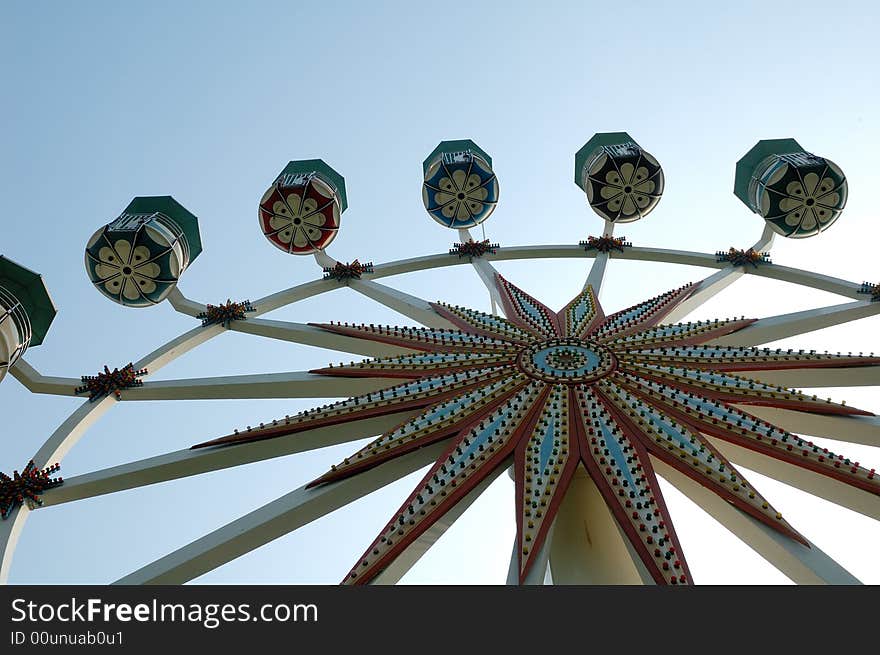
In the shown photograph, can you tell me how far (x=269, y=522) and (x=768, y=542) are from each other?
161 inches

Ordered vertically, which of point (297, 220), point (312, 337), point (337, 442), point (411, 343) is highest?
point (297, 220)

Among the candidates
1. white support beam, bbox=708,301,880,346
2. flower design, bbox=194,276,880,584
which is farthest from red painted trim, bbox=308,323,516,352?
white support beam, bbox=708,301,880,346

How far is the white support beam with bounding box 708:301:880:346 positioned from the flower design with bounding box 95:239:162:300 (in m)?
8.26

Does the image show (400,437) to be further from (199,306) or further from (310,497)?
(199,306)

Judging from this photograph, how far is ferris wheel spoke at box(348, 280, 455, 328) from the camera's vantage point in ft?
36.3

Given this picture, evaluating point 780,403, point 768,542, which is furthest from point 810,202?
point 768,542

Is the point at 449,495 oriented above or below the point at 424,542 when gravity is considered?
above

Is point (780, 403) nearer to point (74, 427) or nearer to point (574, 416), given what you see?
point (574, 416)

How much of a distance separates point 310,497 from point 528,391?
2583 millimetres

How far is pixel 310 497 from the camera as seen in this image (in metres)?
6.55

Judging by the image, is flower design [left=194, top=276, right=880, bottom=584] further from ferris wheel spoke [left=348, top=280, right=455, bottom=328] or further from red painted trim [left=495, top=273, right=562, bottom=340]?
ferris wheel spoke [left=348, top=280, right=455, bottom=328]

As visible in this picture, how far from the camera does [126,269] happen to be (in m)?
11.0
